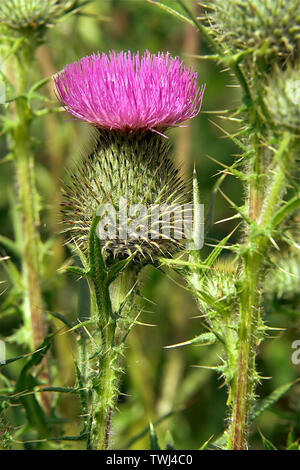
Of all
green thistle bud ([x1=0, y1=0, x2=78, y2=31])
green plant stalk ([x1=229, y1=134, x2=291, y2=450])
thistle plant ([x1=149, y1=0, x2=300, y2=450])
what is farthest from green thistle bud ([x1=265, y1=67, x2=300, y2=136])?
green thistle bud ([x1=0, y1=0, x2=78, y2=31])

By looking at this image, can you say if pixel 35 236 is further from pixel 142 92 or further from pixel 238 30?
pixel 238 30

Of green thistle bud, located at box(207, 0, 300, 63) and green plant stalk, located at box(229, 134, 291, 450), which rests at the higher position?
green thistle bud, located at box(207, 0, 300, 63)

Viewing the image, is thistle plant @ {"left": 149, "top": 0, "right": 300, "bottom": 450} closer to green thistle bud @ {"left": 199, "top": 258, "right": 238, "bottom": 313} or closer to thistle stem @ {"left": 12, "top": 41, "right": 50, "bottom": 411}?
green thistle bud @ {"left": 199, "top": 258, "right": 238, "bottom": 313}

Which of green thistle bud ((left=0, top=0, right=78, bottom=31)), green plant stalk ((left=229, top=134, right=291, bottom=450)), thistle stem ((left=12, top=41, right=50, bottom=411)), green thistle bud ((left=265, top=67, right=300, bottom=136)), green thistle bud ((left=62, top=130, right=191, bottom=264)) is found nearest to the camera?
green thistle bud ((left=265, top=67, right=300, bottom=136))

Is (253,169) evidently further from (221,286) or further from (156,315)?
(156,315)

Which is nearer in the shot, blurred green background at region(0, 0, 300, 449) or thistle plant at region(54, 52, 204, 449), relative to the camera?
thistle plant at region(54, 52, 204, 449)

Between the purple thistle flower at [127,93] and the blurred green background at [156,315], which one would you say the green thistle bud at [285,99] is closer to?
the purple thistle flower at [127,93]
